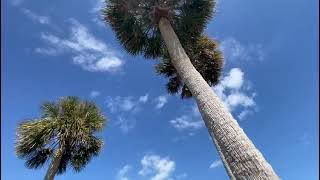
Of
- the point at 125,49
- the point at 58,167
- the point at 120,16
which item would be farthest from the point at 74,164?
the point at 120,16

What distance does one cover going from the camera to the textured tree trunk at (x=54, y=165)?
46.1 ft

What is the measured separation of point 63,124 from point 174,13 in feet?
20.1

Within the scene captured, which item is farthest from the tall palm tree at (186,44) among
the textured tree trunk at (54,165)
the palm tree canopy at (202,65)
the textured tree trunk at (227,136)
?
the textured tree trunk at (54,165)

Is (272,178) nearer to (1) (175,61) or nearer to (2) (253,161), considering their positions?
(2) (253,161)

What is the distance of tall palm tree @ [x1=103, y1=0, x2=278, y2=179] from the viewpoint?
761 cm

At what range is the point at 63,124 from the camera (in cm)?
1502

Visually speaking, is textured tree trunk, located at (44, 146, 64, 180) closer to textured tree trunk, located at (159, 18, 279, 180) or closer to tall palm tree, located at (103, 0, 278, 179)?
tall palm tree, located at (103, 0, 278, 179)

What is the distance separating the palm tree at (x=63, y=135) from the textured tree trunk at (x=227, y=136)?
20.5 feet

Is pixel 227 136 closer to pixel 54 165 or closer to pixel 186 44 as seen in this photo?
pixel 186 44

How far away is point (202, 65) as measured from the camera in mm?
17453

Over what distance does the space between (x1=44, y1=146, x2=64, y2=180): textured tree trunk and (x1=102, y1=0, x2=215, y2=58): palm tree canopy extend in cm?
479

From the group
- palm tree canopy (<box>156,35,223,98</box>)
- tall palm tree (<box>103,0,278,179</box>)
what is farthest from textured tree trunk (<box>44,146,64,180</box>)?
palm tree canopy (<box>156,35,223,98</box>)

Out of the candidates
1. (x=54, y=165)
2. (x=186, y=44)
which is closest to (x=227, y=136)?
(x=186, y=44)

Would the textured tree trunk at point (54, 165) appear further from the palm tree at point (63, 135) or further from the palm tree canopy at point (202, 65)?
the palm tree canopy at point (202, 65)
